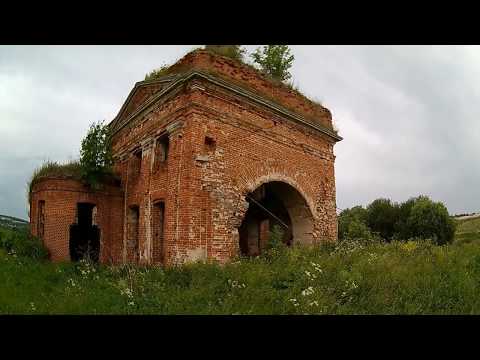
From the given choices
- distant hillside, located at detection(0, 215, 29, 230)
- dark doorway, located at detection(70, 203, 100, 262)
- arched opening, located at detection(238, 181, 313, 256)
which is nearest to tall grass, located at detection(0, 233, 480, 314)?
arched opening, located at detection(238, 181, 313, 256)

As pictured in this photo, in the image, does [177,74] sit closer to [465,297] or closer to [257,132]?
[257,132]

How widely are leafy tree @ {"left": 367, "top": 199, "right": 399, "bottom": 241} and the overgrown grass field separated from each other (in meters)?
25.5

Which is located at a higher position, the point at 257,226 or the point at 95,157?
the point at 95,157

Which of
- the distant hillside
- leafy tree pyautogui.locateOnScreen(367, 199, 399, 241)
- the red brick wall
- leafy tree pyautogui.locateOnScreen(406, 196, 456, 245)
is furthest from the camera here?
leafy tree pyautogui.locateOnScreen(367, 199, 399, 241)

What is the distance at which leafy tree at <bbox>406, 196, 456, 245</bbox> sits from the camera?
3083 centimetres

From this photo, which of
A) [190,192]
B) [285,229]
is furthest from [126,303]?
[285,229]

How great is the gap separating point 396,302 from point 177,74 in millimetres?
8934

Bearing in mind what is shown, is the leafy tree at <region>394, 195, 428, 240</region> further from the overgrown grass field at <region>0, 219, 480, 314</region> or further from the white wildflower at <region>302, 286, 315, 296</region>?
the white wildflower at <region>302, 286, 315, 296</region>

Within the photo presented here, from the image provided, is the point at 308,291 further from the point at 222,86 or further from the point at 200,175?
the point at 222,86

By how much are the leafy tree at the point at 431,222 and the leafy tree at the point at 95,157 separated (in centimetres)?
2464

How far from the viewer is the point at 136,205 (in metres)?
14.3

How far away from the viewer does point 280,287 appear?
8.18 m

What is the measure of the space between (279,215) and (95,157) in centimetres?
745

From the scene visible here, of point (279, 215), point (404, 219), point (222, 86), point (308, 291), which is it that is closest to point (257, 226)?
point (279, 215)
